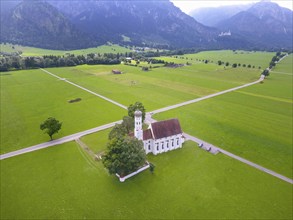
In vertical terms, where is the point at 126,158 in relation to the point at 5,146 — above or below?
above

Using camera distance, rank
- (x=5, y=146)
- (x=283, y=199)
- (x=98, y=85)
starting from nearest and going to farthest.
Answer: (x=283, y=199), (x=5, y=146), (x=98, y=85)

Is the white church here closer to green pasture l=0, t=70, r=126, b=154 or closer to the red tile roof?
the red tile roof

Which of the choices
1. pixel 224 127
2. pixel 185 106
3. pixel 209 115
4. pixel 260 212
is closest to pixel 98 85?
pixel 185 106

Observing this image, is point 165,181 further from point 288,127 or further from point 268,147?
point 288,127

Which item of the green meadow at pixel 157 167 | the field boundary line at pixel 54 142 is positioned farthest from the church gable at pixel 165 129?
the field boundary line at pixel 54 142

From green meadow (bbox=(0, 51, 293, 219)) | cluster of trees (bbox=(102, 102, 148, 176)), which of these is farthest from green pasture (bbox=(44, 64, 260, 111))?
cluster of trees (bbox=(102, 102, 148, 176))

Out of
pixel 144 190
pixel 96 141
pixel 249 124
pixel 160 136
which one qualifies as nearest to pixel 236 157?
pixel 160 136

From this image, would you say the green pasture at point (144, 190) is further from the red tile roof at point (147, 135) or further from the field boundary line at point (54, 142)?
the red tile roof at point (147, 135)
